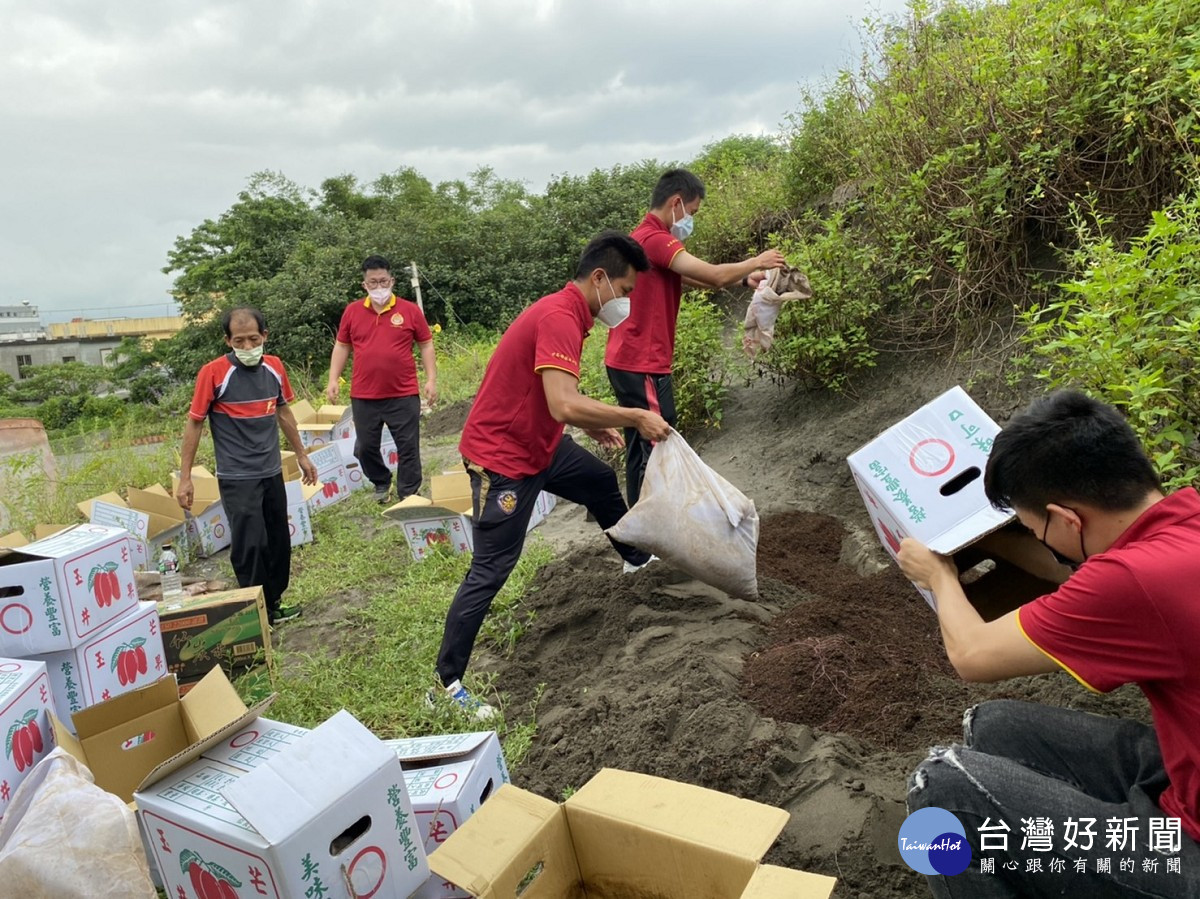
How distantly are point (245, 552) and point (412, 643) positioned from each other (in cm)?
110

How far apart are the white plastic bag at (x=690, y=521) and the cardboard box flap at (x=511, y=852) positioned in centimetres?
145

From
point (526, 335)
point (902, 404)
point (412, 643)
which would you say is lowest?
point (412, 643)

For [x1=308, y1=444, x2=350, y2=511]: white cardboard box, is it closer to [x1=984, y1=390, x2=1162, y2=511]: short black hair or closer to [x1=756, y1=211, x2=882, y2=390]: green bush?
[x1=756, y1=211, x2=882, y2=390]: green bush

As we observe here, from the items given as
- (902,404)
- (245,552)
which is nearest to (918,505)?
(902,404)

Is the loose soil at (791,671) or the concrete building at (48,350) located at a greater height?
the concrete building at (48,350)

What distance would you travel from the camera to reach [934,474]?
231 cm

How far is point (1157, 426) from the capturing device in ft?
8.52

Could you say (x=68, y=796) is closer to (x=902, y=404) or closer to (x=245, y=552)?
(x=245, y=552)

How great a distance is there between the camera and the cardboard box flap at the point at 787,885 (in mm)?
1377

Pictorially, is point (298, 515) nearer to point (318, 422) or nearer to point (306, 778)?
point (318, 422)

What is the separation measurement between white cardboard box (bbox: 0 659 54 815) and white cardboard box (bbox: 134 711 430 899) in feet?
2.27

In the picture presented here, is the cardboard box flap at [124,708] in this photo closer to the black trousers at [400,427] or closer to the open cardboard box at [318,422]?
the black trousers at [400,427]

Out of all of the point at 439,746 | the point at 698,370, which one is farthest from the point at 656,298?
the point at 439,746

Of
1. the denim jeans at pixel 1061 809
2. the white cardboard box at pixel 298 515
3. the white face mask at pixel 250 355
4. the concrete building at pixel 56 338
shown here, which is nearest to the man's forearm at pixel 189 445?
the white face mask at pixel 250 355
